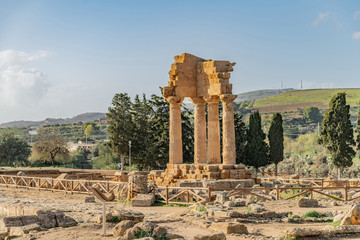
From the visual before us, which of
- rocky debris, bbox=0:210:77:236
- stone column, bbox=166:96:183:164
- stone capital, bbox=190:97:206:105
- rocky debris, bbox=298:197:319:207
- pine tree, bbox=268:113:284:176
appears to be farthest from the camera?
pine tree, bbox=268:113:284:176

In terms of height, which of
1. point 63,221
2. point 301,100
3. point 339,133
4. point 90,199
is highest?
point 301,100

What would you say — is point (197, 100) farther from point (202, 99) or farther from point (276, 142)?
point (276, 142)

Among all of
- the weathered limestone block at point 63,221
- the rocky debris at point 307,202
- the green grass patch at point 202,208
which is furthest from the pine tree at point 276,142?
the weathered limestone block at point 63,221

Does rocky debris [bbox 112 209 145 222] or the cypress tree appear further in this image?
the cypress tree

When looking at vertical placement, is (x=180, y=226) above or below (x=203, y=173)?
below

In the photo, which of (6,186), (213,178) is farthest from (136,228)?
(6,186)

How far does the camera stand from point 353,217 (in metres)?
14.7

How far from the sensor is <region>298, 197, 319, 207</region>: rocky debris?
20569 millimetres

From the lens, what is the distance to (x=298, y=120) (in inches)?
5778

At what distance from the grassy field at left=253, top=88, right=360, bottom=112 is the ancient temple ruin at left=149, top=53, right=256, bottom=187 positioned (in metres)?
126

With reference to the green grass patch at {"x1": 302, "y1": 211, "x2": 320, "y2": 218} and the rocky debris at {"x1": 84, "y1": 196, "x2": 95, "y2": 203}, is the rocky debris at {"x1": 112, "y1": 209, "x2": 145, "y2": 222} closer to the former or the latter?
the green grass patch at {"x1": 302, "y1": 211, "x2": 320, "y2": 218}

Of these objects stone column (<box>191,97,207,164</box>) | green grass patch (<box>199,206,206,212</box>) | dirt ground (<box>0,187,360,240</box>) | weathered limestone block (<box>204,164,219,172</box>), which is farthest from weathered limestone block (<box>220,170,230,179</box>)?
green grass patch (<box>199,206,206,212</box>)

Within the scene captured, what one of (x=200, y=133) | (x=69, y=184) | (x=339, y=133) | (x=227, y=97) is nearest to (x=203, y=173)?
(x=200, y=133)

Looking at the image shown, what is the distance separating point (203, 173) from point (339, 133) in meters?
18.2
